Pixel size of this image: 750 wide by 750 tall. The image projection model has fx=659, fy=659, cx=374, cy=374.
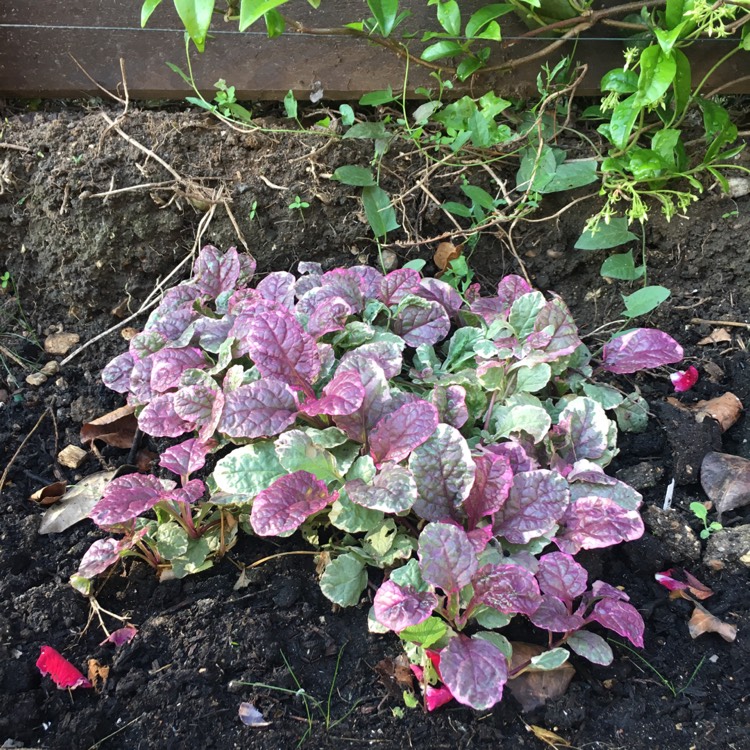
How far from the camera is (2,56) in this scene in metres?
2.28

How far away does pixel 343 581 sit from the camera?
1477 mm

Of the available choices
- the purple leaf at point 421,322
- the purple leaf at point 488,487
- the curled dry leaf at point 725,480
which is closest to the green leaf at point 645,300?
the curled dry leaf at point 725,480

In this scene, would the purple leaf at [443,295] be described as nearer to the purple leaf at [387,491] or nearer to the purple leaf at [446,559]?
the purple leaf at [387,491]

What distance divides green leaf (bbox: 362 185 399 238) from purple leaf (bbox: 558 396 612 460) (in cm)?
91

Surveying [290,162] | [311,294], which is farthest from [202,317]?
[290,162]

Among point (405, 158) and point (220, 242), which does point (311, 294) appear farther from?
point (405, 158)

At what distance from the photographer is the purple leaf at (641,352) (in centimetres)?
190

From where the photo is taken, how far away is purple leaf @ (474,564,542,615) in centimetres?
131

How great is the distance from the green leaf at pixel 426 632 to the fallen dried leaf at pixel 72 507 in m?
0.90

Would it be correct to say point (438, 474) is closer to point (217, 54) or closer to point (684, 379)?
point (684, 379)

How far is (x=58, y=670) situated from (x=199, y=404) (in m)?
0.64

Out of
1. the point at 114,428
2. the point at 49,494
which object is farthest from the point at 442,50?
the point at 49,494

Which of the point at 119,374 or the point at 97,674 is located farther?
the point at 119,374

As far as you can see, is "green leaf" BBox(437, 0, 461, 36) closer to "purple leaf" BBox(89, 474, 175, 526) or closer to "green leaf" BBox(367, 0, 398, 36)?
"green leaf" BBox(367, 0, 398, 36)
